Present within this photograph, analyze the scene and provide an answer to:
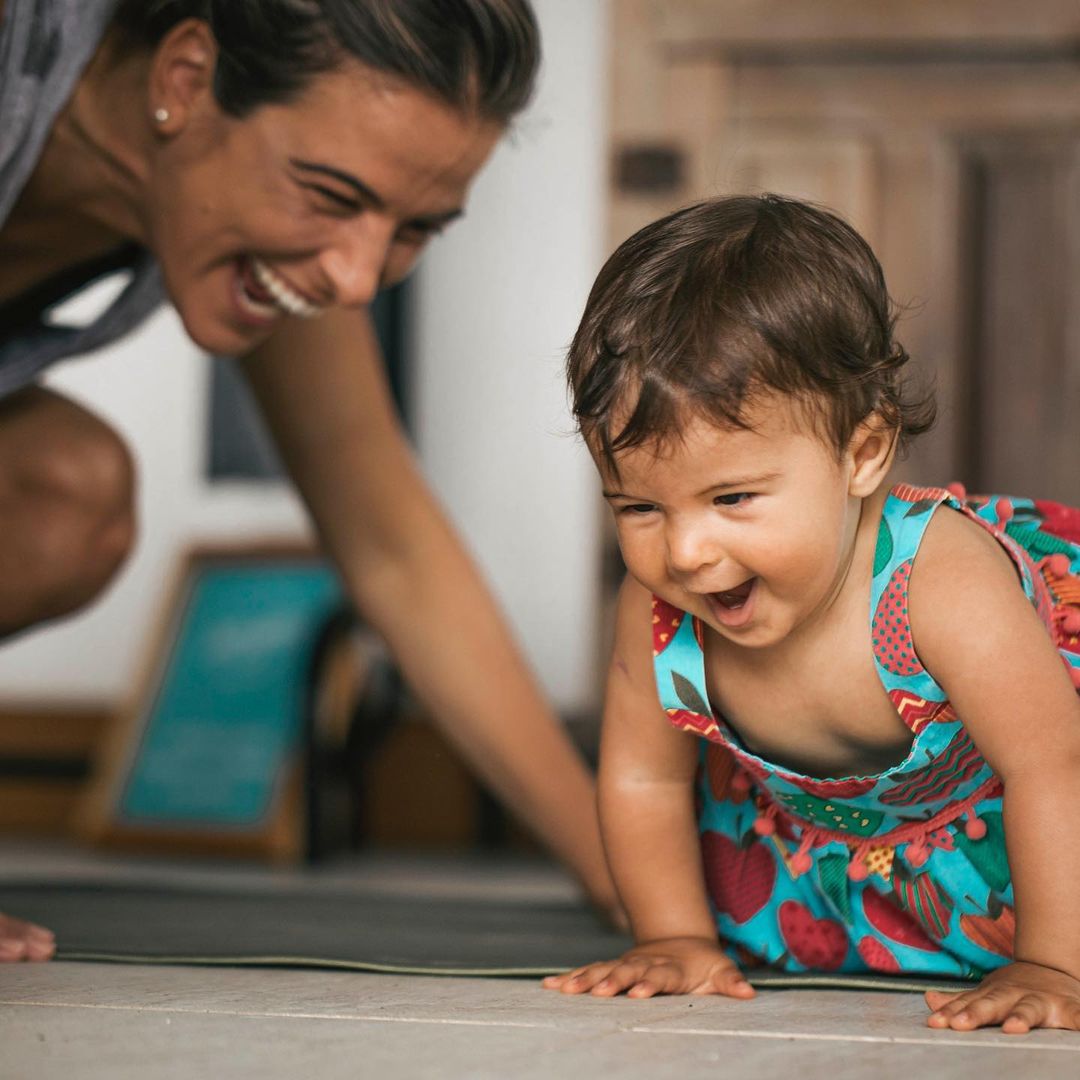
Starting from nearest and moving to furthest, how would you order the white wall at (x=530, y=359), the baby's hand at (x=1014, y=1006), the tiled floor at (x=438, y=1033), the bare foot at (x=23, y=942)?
the tiled floor at (x=438, y=1033), the baby's hand at (x=1014, y=1006), the bare foot at (x=23, y=942), the white wall at (x=530, y=359)

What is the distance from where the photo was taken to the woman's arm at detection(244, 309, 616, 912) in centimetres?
192

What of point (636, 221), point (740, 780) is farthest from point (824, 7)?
point (740, 780)

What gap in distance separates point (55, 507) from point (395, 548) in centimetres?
37

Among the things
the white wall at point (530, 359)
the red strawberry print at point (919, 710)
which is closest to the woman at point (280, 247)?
the red strawberry print at point (919, 710)

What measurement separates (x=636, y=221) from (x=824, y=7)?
529 millimetres

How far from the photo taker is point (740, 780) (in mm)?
1523

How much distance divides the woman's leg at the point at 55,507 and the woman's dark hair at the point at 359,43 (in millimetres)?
509

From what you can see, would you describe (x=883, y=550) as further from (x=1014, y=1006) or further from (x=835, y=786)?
(x=1014, y=1006)

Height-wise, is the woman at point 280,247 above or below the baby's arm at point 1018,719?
above

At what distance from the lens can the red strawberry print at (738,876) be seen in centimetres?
151

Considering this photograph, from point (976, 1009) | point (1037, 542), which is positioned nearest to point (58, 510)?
point (1037, 542)

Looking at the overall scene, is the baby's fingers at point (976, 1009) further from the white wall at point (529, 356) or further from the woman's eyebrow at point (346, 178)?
the white wall at point (529, 356)

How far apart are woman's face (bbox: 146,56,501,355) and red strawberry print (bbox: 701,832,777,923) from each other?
1.96ft

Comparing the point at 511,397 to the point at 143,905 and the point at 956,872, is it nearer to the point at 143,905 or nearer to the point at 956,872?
the point at 143,905
